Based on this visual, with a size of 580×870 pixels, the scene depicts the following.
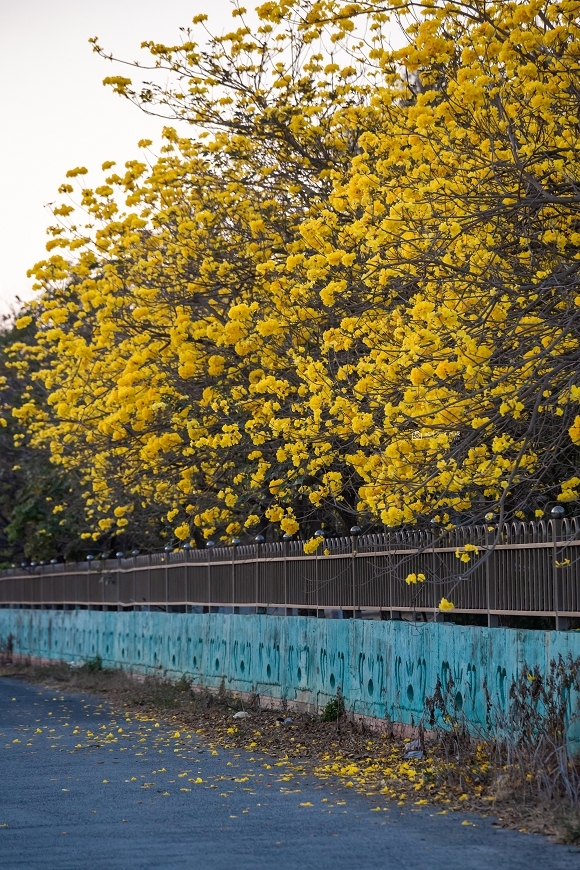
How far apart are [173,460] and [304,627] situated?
3.48m

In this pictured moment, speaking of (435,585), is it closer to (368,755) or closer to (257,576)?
(368,755)

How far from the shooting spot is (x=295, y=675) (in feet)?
47.5

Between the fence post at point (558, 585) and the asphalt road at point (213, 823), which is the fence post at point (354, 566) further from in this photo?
the fence post at point (558, 585)

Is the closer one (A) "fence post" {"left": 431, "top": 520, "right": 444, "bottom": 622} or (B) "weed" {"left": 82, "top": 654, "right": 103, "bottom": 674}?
(A) "fence post" {"left": 431, "top": 520, "right": 444, "bottom": 622}

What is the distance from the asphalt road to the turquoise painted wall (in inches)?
57.8

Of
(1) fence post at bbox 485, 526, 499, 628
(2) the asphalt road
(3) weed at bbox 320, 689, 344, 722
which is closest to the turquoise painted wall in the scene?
(3) weed at bbox 320, 689, 344, 722

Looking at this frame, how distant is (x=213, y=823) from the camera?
25.7 feet

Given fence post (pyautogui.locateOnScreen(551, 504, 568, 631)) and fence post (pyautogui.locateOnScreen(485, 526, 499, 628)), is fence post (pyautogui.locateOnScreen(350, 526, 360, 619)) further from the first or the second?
fence post (pyautogui.locateOnScreen(551, 504, 568, 631))

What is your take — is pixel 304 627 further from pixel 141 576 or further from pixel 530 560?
Answer: pixel 141 576

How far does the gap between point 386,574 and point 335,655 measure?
1.26 meters

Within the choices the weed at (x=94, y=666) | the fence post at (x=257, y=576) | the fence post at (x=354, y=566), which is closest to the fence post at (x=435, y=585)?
the fence post at (x=354, y=566)

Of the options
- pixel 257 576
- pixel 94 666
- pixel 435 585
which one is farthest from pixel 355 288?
pixel 94 666

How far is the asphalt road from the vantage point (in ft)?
21.9

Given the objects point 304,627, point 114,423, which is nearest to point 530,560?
point 304,627
